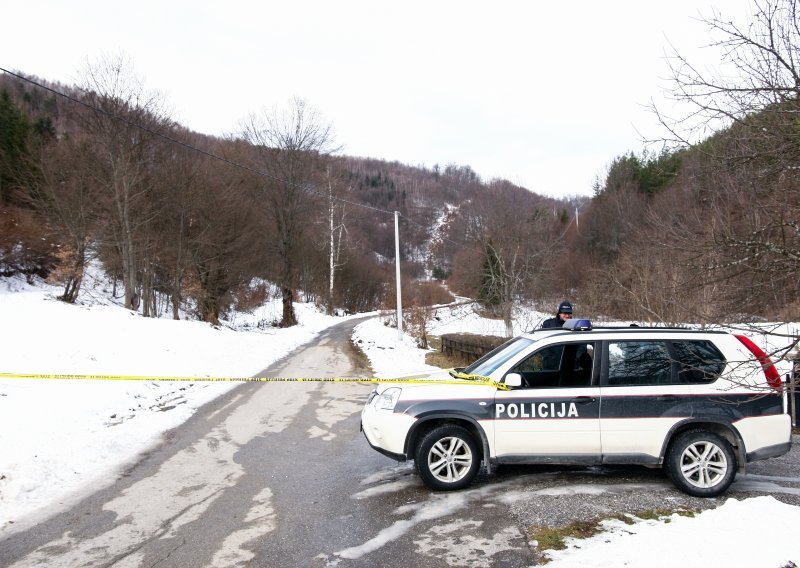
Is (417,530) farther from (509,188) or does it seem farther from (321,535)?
(509,188)

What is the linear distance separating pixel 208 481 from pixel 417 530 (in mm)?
2739

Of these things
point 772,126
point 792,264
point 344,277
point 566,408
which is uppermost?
point 344,277

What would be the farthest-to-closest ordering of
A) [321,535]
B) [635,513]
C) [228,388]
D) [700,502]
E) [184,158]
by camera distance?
[184,158] → [228,388] → [700,502] → [635,513] → [321,535]

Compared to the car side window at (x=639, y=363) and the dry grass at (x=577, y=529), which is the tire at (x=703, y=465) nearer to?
the dry grass at (x=577, y=529)

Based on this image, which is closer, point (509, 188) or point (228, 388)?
point (228, 388)

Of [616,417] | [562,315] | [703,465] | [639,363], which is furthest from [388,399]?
[562,315]

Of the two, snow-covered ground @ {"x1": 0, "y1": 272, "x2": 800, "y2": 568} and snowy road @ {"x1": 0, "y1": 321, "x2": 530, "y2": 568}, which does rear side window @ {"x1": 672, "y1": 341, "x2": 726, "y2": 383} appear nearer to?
snow-covered ground @ {"x1": 0, "y1": 272, "x2": 800, "y2": 568}

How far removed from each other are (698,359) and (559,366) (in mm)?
A: 1424

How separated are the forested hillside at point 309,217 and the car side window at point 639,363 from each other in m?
0.65

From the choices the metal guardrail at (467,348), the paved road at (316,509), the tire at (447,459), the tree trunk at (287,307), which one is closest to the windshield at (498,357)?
the tire at (447,459)

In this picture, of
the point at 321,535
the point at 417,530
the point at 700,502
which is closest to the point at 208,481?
the point at 321,535

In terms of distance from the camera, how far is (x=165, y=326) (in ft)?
66.0

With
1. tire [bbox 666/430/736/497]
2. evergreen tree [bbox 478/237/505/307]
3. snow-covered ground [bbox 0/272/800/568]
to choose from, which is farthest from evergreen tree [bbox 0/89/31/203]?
tire [bbox 666/430/736/497]

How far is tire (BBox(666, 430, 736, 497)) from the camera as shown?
17.7 feet
